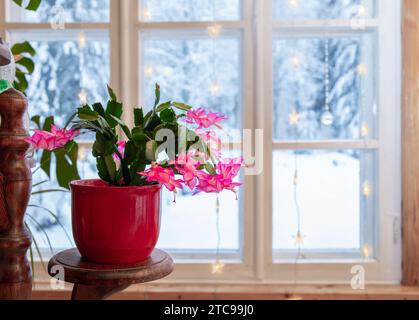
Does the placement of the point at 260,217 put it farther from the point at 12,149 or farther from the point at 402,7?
the point at 12,149

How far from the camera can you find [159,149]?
0.71 metres

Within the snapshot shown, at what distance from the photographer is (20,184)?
66 centimetres

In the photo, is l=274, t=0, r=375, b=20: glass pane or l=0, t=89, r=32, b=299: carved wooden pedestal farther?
l=274, t=0, r=375, b=20: glass pane

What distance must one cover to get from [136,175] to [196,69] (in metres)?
1.01

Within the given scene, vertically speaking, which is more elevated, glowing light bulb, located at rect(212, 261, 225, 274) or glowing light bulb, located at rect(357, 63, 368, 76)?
glowing light bulb, located at rect(357, 63, 368, 76)

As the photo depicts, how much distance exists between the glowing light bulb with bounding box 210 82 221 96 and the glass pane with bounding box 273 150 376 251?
0.34 m

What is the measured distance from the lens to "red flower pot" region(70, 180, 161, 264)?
72 centimetres

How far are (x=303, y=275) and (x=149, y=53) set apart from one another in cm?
108

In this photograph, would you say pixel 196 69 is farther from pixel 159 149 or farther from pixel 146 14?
pixel 159 149

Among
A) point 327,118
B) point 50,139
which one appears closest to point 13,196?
point 50,139

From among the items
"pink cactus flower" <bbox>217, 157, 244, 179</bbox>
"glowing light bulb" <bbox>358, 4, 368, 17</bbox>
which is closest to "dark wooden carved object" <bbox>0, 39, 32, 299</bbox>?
"pink cactus flower" <bbox>217, 157, 244, 179</bbox>

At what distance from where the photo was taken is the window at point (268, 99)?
1611 mm

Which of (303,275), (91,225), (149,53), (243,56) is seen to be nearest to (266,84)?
(243,56)

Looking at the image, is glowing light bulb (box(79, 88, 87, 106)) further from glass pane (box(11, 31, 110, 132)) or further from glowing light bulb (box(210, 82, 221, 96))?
glowing light bulb (box(210, 82, 221, 96))
